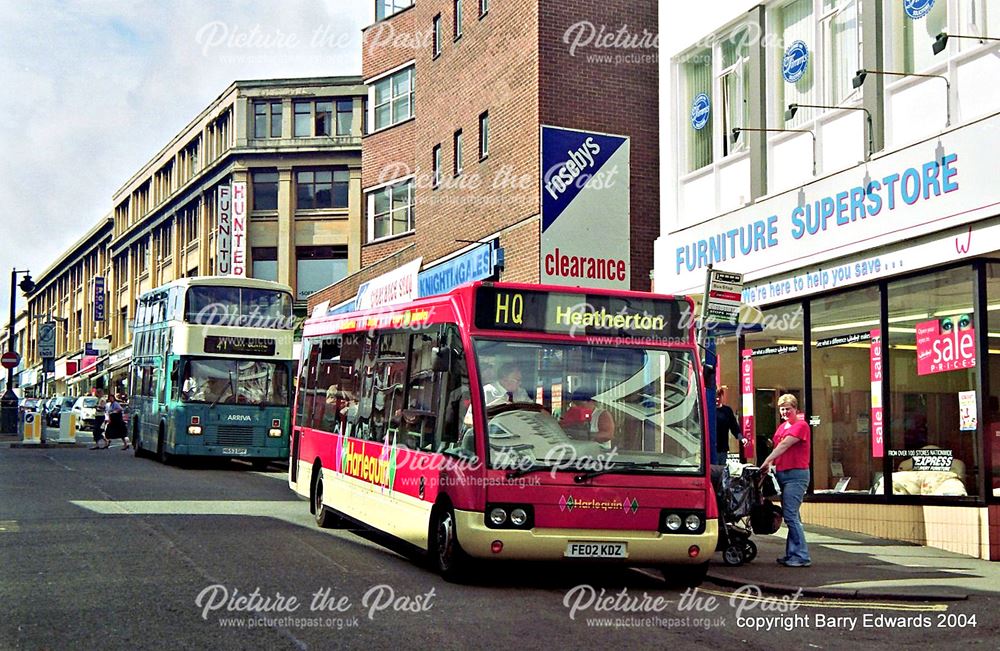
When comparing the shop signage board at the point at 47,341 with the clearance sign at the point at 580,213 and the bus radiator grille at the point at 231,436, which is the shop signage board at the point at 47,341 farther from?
the clearance sign at the point at 580,213

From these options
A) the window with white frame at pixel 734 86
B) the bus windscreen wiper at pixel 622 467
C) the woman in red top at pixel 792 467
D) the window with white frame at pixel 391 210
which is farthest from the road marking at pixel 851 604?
the window with white frame at pixel 391 210

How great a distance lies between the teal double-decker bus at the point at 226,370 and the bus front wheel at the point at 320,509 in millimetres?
11143

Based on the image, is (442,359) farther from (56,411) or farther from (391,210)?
(56,411)

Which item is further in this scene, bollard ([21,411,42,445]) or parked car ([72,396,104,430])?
parked car ([72,396,104,430])

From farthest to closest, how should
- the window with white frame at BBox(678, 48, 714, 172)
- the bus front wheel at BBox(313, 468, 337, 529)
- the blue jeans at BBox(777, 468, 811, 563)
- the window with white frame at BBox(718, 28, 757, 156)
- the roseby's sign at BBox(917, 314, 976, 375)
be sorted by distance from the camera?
the window with white frame at BBox(678, 48, 714, 172) → the window with white frame at BBox(718, 28, 757, 156) → the bus front wheel at BBox(313, 468, 337, 529) → the roseby's sign at BBox(917, 314, 976, 375) → the blue jeans at BBox(777, 468, 811, 563)

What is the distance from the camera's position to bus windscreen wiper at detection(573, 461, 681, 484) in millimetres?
11164

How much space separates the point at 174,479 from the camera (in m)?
23.2

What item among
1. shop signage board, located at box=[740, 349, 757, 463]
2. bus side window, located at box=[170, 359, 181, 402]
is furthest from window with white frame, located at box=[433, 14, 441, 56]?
shop signage board, located at box=[740, 349, 757, 463]

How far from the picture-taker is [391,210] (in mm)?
35500

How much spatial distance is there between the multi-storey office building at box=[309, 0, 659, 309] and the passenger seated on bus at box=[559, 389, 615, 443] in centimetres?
1251

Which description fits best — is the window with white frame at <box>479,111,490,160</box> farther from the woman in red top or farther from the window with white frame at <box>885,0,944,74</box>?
the woman in red top

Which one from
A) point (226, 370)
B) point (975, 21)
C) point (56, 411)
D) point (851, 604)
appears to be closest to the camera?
point (851, 604)

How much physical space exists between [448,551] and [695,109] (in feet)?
37.6

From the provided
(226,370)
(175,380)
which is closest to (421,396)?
(226,370)
